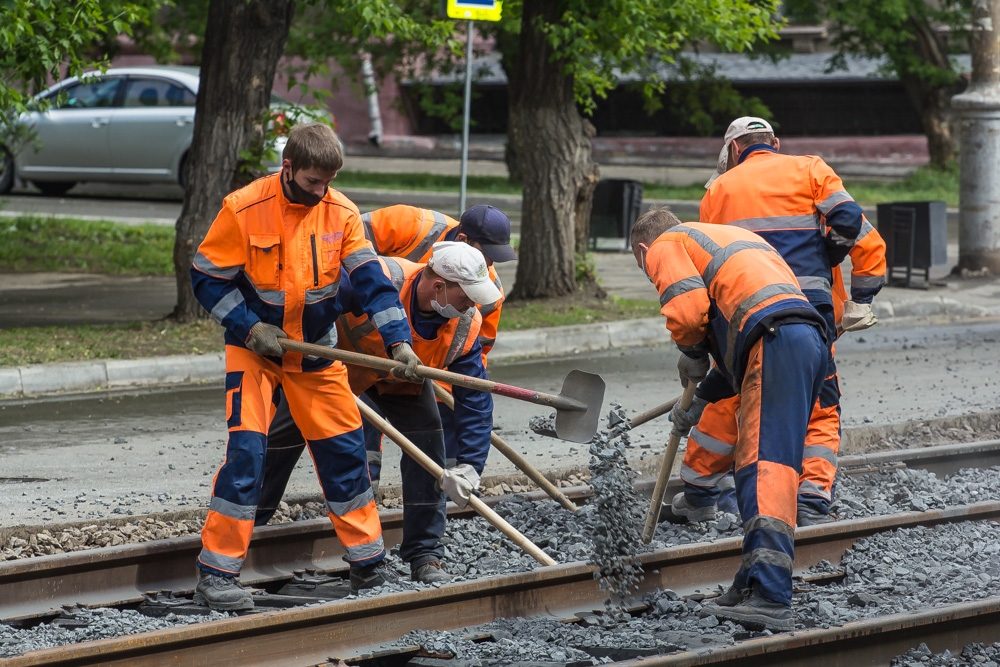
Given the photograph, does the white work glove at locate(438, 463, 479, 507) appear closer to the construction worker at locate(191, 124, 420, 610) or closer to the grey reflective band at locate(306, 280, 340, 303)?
the construction worker at locate(191, 124, 420, 610)

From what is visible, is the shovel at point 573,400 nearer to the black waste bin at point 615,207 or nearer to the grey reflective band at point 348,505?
the grey reflective band at point 348,505

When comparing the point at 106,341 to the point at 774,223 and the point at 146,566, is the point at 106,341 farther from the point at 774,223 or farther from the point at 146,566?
the point at 774,223

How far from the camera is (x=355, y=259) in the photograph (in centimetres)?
486

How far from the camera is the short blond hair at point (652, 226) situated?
5.11 metres

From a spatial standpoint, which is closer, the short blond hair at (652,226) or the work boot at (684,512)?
the short blond hair at (652,226)

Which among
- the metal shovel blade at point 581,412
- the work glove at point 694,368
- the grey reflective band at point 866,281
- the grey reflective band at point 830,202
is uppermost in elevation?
the grey reflective band at point 830,202

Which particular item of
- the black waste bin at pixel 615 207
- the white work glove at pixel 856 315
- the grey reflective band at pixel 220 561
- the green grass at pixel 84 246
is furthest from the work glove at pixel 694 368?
the black waste bin at pixel 615 207

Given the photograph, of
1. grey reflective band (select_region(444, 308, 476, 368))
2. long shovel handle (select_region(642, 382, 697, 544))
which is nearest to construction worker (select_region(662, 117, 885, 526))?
long shovel handle (select_region(642, 382, 697, 544))

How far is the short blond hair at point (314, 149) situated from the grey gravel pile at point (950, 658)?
8.34 feet

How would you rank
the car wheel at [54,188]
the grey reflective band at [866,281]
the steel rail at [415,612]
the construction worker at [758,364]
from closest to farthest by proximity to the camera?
the steel rail at [415,612] → the construction worker at [758,364] → the grey reflective band at [866,281] → the car wheel at [54,188]

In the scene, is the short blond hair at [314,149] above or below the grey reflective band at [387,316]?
above

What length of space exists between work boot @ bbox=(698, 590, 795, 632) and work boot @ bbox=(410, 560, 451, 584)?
1.07 metres

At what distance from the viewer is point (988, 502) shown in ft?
19.6

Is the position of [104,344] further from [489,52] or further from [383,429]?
[489,52]
